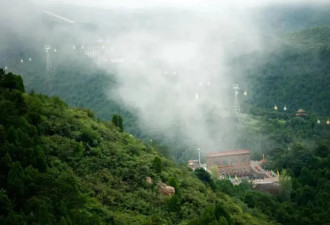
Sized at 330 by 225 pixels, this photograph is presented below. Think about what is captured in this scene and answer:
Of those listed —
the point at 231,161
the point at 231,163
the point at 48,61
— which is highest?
the point at 48,61

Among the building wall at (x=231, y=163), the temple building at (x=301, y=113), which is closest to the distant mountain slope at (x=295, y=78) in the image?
the temple building at (x=301, y=113)

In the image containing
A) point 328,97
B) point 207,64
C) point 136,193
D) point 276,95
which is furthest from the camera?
point 207,64

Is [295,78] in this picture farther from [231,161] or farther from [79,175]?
[79,175]

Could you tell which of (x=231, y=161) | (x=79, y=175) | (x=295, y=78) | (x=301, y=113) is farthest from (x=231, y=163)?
(x=79, y=175)

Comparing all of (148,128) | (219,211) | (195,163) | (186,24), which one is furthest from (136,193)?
(186,24)

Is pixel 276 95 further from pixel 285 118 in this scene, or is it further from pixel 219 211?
pixel 219 211

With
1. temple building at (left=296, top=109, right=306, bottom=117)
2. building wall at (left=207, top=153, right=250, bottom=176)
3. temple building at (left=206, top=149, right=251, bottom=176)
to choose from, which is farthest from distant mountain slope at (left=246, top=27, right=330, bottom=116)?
building wall at (left=207, top=153, right=250, bottom=176)
